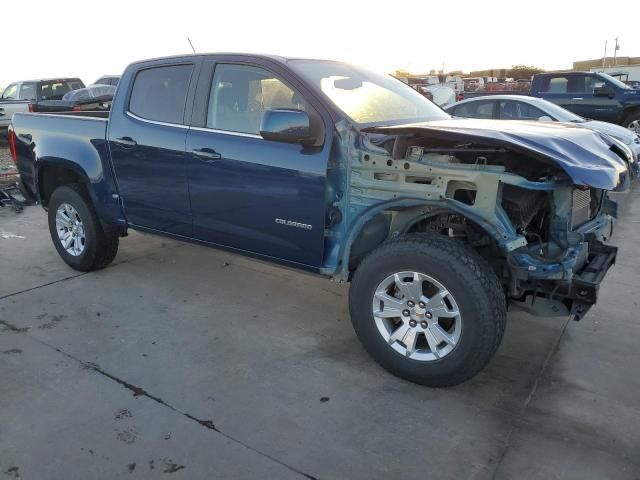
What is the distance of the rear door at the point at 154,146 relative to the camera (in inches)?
161

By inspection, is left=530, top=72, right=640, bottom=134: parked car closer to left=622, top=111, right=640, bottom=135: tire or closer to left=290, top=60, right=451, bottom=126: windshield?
left=622, top=111, right=640, bottom=135: tire

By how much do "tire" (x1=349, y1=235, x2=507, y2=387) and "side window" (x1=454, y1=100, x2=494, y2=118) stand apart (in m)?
7.28

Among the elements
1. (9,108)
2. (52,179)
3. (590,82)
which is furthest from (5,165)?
(590,82)

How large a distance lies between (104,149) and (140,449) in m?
2.75

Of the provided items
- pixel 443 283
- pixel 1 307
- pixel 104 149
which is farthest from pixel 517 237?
pixel 1 307

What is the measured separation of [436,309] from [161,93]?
2.74m

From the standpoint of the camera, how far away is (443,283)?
9.82 feet

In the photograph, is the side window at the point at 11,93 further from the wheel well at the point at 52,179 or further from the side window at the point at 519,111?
the side window at the point at 519,111

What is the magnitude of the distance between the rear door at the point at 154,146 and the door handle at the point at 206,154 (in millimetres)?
140

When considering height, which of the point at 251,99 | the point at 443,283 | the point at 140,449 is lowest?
the point at 140,449

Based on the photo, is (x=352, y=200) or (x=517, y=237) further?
(x=352, y=200)

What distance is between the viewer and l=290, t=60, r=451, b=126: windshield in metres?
3.55

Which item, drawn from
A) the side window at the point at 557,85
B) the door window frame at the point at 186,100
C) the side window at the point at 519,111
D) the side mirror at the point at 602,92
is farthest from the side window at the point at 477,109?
the door window frame at the point at 186,100

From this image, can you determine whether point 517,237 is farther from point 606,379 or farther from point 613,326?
point 613,326
